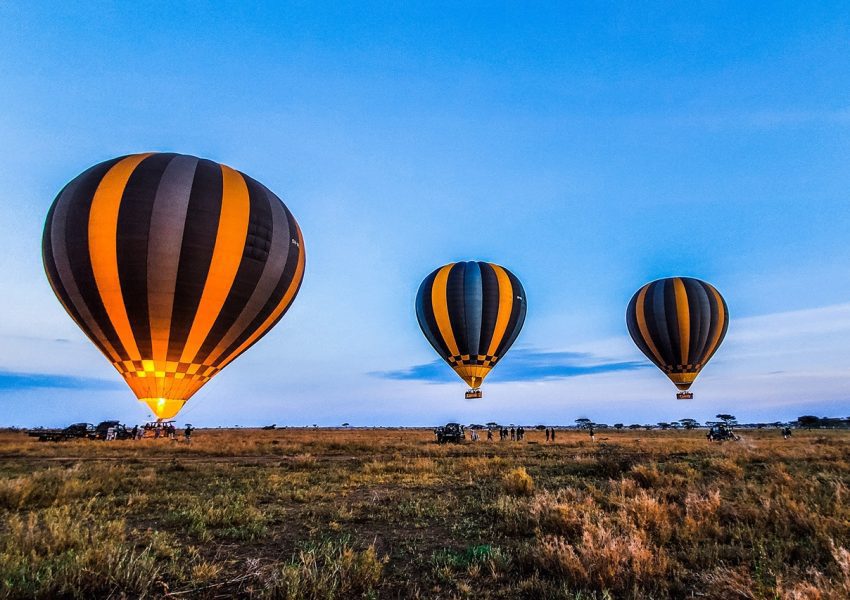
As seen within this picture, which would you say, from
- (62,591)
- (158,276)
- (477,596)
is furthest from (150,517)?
(158,276)

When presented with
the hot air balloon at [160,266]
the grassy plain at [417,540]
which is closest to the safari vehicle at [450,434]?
the hot air balloon at [160,266]

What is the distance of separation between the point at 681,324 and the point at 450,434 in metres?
24.8

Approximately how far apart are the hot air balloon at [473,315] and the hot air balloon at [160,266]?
17826 mm

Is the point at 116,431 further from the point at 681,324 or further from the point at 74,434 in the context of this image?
the point at 681,324

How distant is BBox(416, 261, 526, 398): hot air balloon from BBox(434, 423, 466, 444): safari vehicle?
301cm

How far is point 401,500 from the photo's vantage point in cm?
1065

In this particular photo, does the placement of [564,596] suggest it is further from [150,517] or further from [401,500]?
[150,517]

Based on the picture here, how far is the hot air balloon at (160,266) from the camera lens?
78.8 ft

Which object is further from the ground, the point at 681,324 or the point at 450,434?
the point at 681,324

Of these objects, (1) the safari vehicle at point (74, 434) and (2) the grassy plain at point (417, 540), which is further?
(1) the safari vehicle at point (74, 434)

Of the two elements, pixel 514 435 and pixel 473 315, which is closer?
pixel 473 315

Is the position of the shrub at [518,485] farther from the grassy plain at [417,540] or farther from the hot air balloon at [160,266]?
the hot air balloon at [160,266]

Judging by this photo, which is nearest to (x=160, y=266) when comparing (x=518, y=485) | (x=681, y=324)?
(x=518, y=485)

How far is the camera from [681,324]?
43.7 meters
